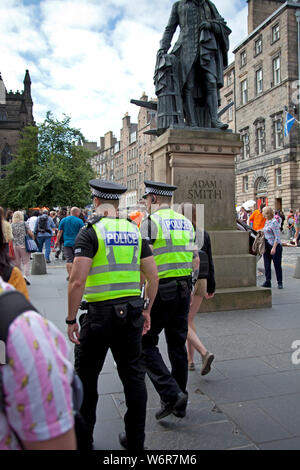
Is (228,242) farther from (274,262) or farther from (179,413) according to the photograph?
(179,413)

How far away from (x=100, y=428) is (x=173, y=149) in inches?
193

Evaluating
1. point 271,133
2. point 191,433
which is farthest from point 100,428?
point 271,133

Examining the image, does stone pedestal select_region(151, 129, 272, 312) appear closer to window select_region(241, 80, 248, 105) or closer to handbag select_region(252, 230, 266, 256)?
handbag select_region(252, 230, 266, 256)

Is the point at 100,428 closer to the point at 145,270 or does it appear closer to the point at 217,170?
the point at 145,270

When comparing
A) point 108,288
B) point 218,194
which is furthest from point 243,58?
point 108,288

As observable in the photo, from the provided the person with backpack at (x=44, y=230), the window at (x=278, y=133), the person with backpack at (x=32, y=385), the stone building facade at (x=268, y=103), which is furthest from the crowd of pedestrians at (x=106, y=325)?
the window at (x=278, y=133)

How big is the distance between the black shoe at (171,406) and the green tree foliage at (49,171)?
41.1 m

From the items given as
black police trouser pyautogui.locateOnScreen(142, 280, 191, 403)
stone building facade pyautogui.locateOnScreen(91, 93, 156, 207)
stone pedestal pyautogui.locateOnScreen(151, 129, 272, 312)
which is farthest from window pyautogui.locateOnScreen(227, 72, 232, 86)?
black police trouser pyautogui.locateOnScreen(142, 280, 191, 403)

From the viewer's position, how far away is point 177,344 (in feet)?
11.6

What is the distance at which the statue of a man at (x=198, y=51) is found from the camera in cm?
731

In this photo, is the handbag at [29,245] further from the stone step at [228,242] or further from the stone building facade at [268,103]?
the stone building facade at [268,103]

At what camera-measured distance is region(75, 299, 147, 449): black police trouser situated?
268 centimetres

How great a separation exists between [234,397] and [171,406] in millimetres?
694

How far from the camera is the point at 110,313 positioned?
2.71 meters
